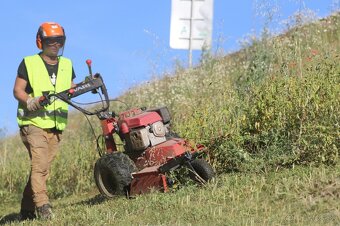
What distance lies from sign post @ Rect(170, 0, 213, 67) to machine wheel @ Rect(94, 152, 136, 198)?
380 inches

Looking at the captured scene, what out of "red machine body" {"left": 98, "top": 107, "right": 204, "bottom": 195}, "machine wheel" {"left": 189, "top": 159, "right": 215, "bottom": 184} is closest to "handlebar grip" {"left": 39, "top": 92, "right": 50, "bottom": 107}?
"red machine body" {"left": 98, "top": 107, "right": 204, "bottom": 195}

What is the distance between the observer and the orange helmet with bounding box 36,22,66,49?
7.76m

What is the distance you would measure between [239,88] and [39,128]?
10.2ft

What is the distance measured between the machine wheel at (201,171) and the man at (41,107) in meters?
1.54

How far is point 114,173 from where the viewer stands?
7.79m

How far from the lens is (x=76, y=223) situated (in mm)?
6598

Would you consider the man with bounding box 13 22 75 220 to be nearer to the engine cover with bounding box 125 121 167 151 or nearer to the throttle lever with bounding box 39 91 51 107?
the throttle lever with bounding box 39 91 51 107

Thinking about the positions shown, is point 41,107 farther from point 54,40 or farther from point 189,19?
point 189,19

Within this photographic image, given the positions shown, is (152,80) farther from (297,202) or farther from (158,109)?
(297,202)

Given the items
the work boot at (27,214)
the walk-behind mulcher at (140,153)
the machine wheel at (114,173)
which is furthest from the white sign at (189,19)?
the work boot at (27,214)

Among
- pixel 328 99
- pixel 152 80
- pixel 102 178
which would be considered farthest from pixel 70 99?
pixel 152 80

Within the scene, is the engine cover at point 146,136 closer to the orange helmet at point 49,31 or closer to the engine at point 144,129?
the engine at point 144,129

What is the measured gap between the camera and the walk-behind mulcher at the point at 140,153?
743 centimetres

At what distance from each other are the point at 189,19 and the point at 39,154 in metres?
10.6
